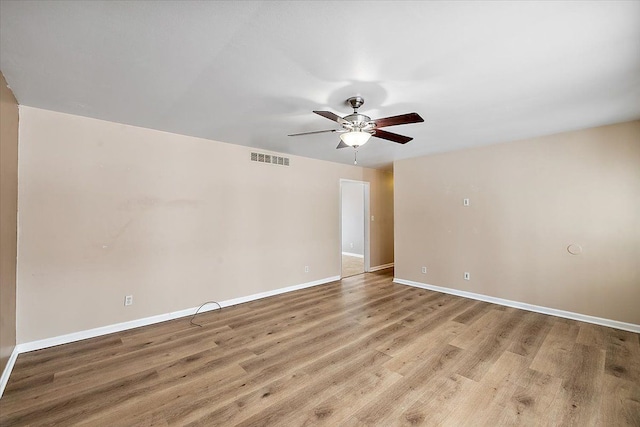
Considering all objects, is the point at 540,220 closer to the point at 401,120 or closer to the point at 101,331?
the point at 401,120

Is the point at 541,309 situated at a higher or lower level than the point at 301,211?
lower

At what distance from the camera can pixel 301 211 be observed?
482 cm

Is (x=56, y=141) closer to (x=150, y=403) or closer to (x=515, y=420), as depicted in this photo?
(x=150, y=403)

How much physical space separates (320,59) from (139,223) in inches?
113

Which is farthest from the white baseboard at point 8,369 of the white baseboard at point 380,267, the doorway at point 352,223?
the doorway at point 352,223

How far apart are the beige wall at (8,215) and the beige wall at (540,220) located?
5.26m

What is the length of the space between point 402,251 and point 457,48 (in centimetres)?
401

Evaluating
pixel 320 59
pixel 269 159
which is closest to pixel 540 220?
pixel 320 59

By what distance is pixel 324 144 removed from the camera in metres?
3.89

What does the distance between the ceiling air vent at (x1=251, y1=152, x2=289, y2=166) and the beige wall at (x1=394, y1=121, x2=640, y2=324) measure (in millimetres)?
2501

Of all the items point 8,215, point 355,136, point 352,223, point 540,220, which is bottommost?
point 352,223

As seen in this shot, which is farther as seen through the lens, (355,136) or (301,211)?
(301,211)

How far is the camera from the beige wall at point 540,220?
3.08 metres

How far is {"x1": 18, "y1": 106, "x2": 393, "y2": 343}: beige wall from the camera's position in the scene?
262cm
